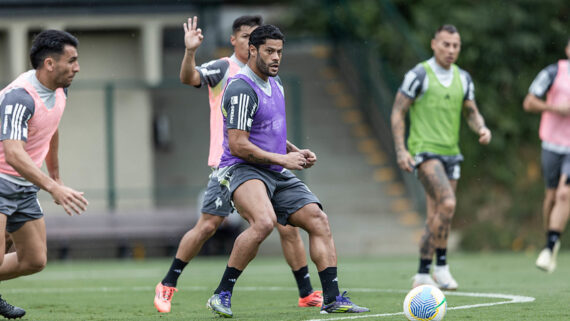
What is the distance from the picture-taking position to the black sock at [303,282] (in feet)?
27.2

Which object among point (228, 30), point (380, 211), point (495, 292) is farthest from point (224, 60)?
point (228, 30)

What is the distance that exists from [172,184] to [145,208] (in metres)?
1.80

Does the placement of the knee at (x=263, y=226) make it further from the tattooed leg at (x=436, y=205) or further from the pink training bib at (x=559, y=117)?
the pink training bib at (x=559, y=117)

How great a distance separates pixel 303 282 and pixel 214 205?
102cm

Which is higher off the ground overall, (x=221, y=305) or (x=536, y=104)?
(x=536, y=104)

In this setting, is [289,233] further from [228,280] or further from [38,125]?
[38,125]

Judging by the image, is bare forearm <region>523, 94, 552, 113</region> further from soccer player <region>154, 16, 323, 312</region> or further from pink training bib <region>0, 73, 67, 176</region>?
pink training bib <region>0, 73, 67, 176</region>

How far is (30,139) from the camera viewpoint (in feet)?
23.8

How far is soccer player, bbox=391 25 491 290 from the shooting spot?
32.4ft

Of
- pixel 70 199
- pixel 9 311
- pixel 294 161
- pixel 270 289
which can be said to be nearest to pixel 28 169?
pixel 70 199

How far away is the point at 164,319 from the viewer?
7.48m

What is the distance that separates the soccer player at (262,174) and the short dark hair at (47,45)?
1248mm

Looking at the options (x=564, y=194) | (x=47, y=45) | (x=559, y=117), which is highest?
(x=47, y=45)

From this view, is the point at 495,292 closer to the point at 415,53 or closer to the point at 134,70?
the point at 415,53
